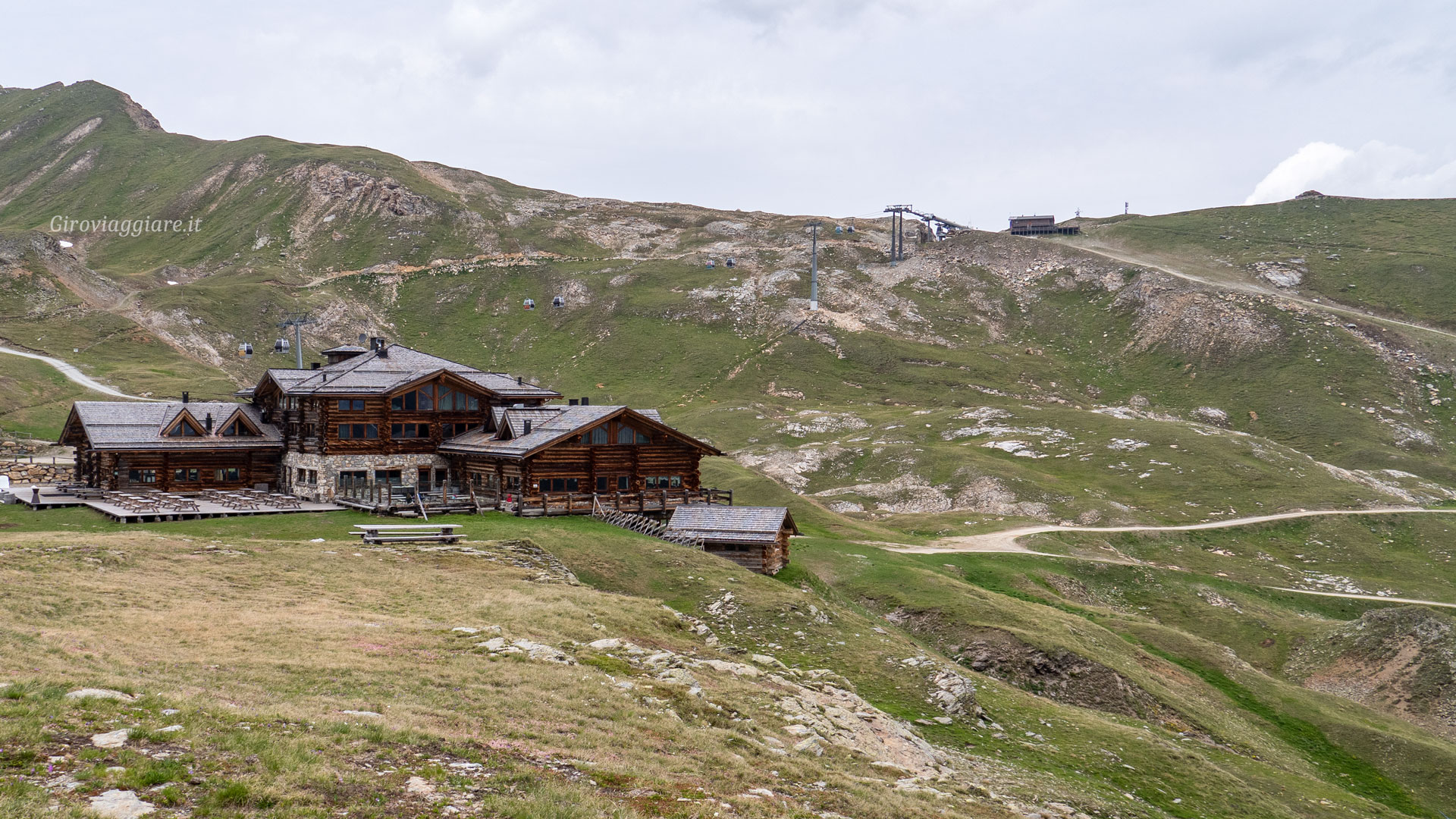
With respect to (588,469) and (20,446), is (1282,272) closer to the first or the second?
(588,469)

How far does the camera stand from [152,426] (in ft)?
196

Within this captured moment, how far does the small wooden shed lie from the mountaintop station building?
948 centimetres

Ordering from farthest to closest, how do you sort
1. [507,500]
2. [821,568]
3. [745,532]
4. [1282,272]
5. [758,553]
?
1. [1282,272]
2. [507,500]
3. [821,568]
4. [745,532]
5. [758,553]

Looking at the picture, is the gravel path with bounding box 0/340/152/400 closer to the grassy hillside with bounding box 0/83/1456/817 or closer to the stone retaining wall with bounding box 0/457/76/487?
the grassy hillside with bounding box 0/83/1456/817

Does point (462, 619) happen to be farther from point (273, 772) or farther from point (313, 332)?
point (313, 332)

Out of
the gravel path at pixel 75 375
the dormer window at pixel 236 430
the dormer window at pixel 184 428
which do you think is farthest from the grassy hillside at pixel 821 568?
the dormer window at pixel 236 430

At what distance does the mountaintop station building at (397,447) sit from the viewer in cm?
5650

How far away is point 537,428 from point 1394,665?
164 ft

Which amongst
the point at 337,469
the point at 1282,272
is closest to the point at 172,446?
the point at 337,469

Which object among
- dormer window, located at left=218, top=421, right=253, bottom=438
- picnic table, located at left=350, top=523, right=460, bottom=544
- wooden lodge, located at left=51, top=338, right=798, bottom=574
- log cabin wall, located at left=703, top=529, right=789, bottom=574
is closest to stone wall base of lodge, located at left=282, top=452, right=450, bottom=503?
wooden lodge, located at left=51, top=338, right=798, bottom=574

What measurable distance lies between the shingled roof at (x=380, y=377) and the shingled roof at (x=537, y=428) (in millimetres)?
5060

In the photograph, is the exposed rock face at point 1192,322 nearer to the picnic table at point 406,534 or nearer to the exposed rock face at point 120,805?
the picnic table at point 406,534

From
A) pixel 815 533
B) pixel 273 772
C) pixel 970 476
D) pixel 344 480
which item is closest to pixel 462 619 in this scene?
pixel 273 772

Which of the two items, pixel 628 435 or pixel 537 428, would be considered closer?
pixel 537 428
